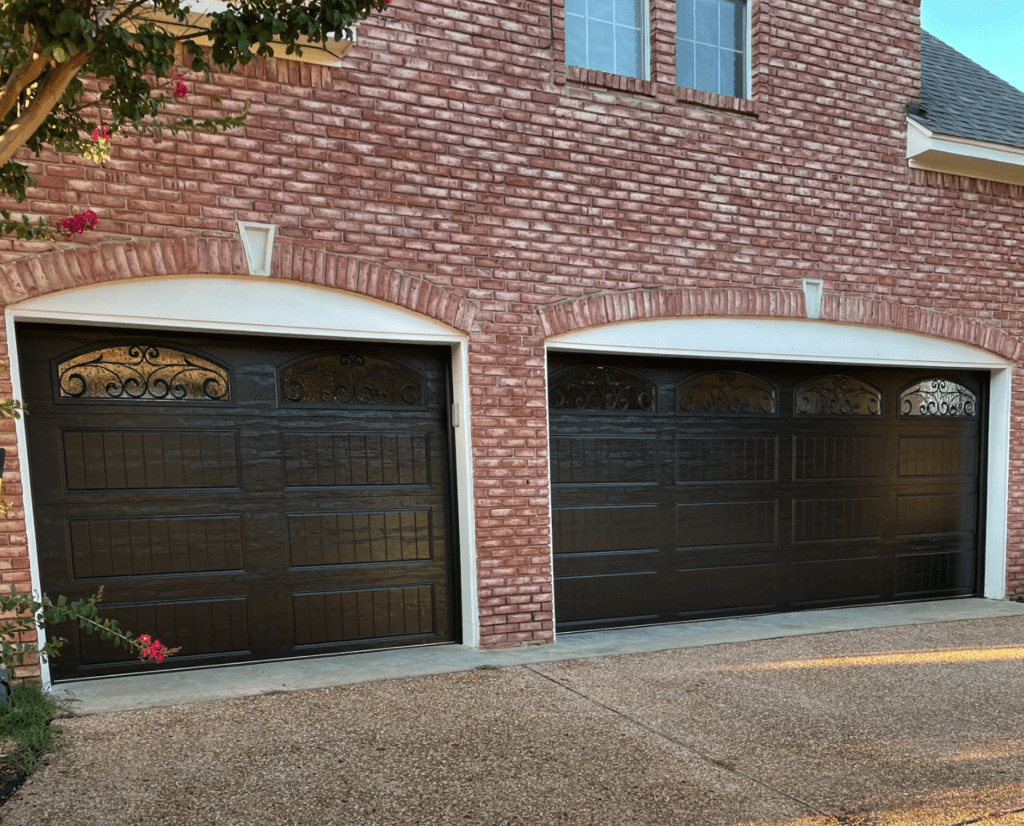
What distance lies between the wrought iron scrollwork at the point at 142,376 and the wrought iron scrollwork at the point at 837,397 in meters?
4.75

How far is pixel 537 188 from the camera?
5281 millimetres

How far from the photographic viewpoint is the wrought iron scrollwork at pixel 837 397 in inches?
255

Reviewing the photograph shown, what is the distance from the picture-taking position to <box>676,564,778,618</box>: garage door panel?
612 cm

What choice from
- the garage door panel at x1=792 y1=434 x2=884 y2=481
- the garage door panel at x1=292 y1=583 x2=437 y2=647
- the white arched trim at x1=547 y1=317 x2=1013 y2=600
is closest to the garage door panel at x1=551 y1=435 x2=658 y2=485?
the white arched trim at x1=547 y1=317 x2=1013 y2=600

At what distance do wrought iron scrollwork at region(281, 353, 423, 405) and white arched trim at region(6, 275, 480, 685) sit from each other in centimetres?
24

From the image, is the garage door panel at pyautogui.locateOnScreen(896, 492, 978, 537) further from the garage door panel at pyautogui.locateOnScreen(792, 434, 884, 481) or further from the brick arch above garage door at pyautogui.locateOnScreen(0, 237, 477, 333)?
the brick arch above garage door at pyautogui.locateOnScreen(0, 237, 477, 333)

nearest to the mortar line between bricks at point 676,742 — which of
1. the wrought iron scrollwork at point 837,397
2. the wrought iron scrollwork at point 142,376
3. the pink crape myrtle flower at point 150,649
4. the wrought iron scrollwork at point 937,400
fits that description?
the pink crape myrtle flower at point 150,649

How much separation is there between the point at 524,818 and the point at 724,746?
117 cm

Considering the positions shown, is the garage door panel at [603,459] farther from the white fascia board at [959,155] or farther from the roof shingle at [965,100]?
the roof shingle at [965,100]

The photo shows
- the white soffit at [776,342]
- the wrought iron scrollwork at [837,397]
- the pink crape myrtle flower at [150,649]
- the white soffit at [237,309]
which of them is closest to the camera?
the pink crape myrtle flower at [150,649]

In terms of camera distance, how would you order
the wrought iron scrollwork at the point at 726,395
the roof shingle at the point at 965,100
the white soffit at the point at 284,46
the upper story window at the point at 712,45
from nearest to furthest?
the white soffit at the point at 284,46 → the upper story window at the point at 712,45 → the wrought iron scrollwork at the point at 726,395 → the roof shingle at the point at 965,100

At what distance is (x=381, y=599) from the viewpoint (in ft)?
17.0

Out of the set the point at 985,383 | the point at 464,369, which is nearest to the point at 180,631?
the point at 464,369

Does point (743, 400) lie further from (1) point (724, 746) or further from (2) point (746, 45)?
(1) point (724, 746)
